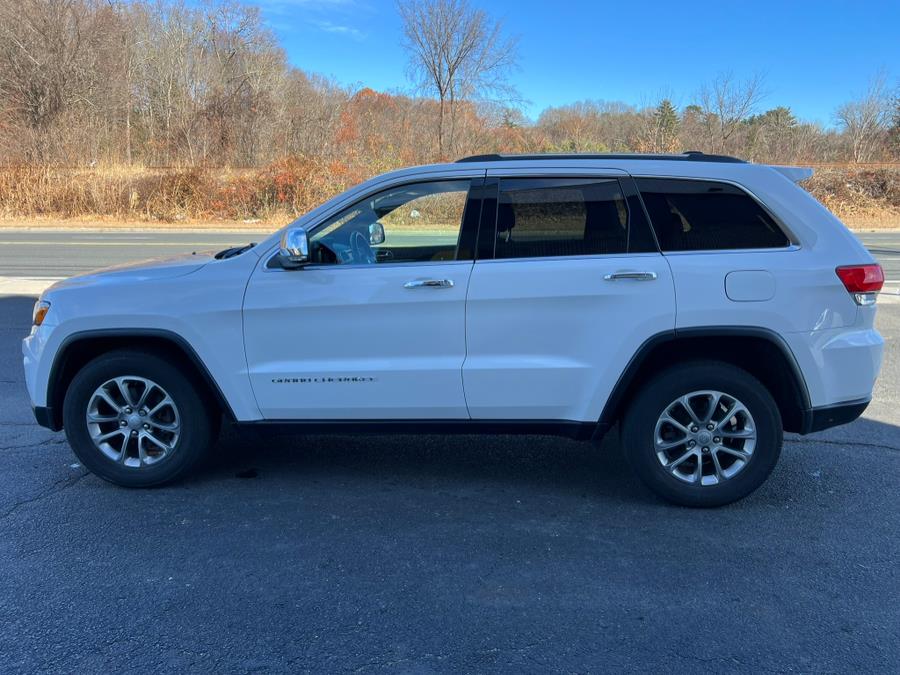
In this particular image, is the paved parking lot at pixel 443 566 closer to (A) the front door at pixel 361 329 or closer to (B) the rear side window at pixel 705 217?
(A) the front door at pixel 361 329

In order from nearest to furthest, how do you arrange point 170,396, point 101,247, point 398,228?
point 170,396 → point 398,228 → point 101,247

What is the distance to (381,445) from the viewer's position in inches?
199

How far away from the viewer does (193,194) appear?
1097 inches

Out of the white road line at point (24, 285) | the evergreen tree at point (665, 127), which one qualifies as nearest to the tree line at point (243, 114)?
the evergreen tree at point (665, 127)

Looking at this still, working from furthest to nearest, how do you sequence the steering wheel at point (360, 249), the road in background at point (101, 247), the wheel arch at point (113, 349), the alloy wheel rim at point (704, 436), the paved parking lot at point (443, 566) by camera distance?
the road in background at point (101, 247) < the steering wheel at point (360, 249) < the wheel arch at point (113, 349) < the alloy wheel rim at point (704, 436) < the paved parking lot at point (443, 566)

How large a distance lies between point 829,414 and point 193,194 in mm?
27753

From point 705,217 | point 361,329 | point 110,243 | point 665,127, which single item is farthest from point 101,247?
point 665,127

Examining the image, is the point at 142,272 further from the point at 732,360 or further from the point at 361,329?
the point at 732,360

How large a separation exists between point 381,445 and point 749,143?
1421 inches

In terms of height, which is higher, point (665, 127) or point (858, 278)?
point (665, 127)

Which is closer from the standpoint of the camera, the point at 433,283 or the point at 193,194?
the point at 433,283

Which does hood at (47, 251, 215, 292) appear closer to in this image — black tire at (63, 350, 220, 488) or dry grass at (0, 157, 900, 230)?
black tire at (63, 350, 220, 488)

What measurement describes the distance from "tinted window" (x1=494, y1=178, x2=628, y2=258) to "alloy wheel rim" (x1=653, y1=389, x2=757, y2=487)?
0.98 m

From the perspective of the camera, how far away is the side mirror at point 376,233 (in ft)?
13.8
